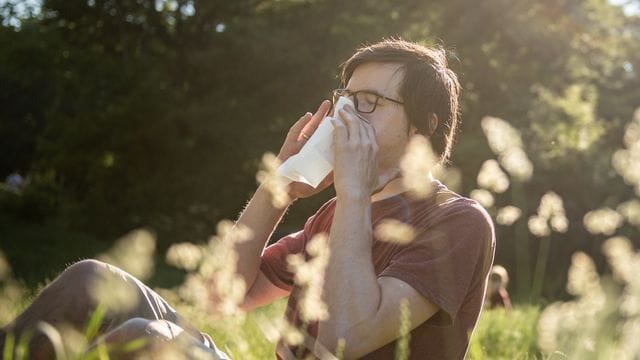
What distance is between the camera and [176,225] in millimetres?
18500

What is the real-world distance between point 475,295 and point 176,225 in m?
16.5

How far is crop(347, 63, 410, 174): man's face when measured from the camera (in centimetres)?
258

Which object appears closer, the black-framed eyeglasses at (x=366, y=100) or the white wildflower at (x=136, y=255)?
the white wildflower at (x=136, y=255)

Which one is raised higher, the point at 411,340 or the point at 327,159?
the point at 327,159

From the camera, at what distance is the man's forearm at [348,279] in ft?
6.88

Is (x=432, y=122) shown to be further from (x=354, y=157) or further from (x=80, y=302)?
(x=80, y=302)

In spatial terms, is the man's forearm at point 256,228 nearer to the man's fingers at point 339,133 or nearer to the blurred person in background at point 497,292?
the man's fingers at point 339,133

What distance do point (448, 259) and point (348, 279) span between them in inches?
11.1

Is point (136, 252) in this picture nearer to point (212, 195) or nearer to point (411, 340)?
point (411, 340)

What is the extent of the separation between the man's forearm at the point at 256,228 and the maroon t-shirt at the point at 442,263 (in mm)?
448

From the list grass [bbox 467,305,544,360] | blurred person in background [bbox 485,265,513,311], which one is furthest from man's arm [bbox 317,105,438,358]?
blurred person in background [bbox 485,265,513,311]

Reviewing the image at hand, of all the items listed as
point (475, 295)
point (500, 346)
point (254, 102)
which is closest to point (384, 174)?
point (475, 295)

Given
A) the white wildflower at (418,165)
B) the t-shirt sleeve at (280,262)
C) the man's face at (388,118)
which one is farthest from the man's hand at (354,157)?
the t-shirt sleeve at (280,262)

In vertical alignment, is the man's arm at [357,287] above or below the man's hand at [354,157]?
below
